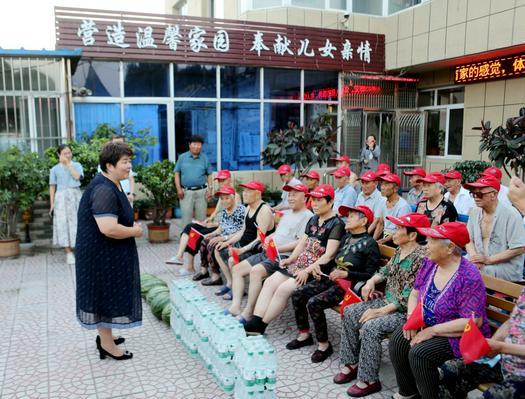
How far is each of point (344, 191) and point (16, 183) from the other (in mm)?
4946

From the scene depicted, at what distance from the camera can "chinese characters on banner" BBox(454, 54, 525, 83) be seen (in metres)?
9.41

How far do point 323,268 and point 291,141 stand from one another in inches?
232

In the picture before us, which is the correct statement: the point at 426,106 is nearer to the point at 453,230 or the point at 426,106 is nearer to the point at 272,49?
the point at 272,49

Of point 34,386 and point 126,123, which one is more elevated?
point 126,123

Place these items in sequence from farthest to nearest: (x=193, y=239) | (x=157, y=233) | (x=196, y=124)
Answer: (x=196, y=124), (x=157, y=233), (x=193, y=239)

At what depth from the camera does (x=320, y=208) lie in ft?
14.3

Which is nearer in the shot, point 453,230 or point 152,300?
point 453,230

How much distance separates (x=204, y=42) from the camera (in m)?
10.5

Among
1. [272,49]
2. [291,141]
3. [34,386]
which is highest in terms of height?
[272,49]

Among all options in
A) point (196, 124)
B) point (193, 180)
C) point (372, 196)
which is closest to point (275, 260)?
point (372, 196)

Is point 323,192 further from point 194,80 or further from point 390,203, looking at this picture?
point 194,80

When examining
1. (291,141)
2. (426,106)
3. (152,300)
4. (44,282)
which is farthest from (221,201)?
(426,106)

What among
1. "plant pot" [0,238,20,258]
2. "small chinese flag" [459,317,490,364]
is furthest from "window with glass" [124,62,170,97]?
"small chinese flag" [459,317,490,364]

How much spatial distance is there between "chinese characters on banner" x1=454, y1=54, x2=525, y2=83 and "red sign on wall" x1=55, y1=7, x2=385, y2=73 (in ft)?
7.17
